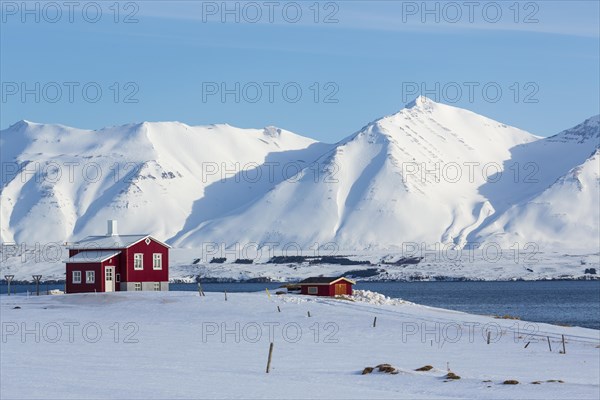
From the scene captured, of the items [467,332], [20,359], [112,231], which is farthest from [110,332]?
[112,231]

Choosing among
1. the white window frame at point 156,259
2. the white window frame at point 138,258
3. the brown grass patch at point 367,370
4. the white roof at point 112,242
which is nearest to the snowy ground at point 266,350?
the brown grass patch at point 367,370

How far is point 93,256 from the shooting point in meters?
98.4

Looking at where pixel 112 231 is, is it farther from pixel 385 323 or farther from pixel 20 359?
pixel 20 359

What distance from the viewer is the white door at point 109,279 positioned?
97062 mm

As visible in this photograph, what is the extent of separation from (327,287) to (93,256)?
69.7ft

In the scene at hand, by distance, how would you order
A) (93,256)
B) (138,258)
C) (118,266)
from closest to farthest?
(118,266), (93,256), (138,258)

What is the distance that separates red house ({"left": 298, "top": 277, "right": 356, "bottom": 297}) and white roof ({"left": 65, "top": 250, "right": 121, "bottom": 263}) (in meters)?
17.5

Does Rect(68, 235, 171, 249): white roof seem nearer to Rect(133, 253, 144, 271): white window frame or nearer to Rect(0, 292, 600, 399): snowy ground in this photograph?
Rect(133, 253, 144, 271): white window frame

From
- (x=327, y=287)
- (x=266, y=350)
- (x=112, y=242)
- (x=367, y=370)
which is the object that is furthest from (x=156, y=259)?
(x=367, y=370)

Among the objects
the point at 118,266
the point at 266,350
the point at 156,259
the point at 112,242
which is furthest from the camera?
the point at 156,259

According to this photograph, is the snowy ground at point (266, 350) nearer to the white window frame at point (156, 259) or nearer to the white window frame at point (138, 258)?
the white window frame at point (138, 258)

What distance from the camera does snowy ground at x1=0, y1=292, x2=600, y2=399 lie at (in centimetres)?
4406

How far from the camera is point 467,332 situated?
2867 inches

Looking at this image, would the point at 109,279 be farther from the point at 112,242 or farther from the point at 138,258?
the point at 112,242
